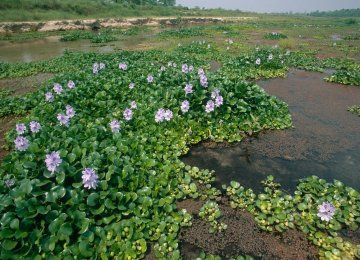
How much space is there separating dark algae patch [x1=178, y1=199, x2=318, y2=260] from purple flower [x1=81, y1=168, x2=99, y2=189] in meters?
1.31

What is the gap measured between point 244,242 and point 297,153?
2.61 metres

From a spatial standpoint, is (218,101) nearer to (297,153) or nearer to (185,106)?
(185,106)

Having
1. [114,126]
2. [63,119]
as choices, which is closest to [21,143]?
[63,119]

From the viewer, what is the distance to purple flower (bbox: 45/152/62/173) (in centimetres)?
329

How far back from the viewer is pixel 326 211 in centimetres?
352

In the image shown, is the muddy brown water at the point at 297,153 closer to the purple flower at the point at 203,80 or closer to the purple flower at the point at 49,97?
the purple flower at the point at 203,80

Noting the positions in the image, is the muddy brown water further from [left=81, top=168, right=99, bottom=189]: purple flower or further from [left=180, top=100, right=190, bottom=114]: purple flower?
[left=81, top=168, right=99, bottom=189]: purple flower

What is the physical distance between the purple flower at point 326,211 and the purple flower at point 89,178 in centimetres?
289

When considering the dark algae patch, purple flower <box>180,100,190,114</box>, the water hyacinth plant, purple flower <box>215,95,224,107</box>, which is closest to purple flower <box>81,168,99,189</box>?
the water hyacinth plant

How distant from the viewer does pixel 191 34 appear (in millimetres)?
24797

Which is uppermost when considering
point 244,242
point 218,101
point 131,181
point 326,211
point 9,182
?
point 218,101

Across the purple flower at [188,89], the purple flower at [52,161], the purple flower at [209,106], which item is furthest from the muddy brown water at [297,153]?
the purple flower at [52,161]

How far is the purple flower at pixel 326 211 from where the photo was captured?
138 inches

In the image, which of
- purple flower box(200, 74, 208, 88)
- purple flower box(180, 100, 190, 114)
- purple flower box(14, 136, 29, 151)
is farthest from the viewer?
purple flower box(200, 74, 208, 88)
